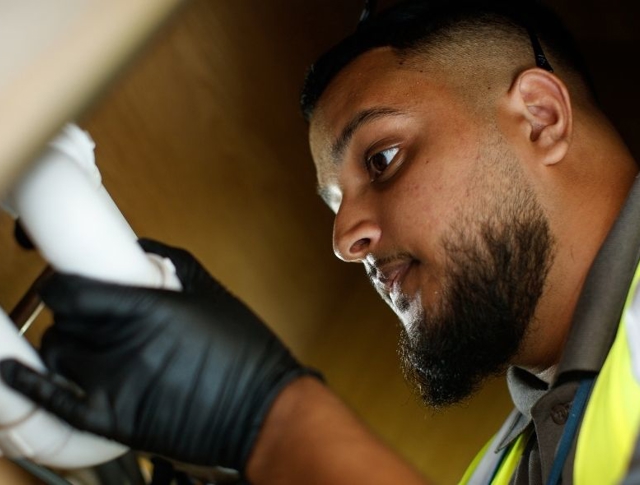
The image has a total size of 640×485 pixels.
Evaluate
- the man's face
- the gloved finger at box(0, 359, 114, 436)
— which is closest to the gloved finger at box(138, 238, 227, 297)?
the gloved finger at box(0, 359, 114, 436)

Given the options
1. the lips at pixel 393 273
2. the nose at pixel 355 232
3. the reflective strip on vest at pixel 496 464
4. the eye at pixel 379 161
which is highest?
the eye at pixel 379 161

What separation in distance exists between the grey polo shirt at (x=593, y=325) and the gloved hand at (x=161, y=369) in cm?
28

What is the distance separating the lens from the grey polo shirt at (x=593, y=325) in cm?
70

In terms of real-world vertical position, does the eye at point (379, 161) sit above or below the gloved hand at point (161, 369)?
above

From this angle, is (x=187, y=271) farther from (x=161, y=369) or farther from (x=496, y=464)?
(x=496, y=464)

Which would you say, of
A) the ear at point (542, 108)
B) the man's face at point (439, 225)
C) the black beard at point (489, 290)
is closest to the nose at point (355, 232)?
the man's face at point (439, 225)

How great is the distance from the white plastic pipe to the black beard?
39cm

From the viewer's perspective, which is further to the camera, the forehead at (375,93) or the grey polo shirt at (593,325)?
the forehead at (375,93)

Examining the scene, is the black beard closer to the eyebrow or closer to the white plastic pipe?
the eyebrow

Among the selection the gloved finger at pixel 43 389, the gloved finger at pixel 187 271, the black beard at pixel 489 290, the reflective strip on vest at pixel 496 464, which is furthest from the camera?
the reflective strip on vest at pixel 496 464

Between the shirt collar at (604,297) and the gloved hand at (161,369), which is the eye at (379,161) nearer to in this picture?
the shirt collar at (604,297)

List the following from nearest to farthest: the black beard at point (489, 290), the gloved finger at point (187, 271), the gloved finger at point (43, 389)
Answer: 1. the gloved finger at point (43, 389)
2. the gloved finger at point (187, 271)
3. the black beard at point (489, 290)

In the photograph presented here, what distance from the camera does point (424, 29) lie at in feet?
3.33

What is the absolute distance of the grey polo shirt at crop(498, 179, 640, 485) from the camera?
0.70 m
